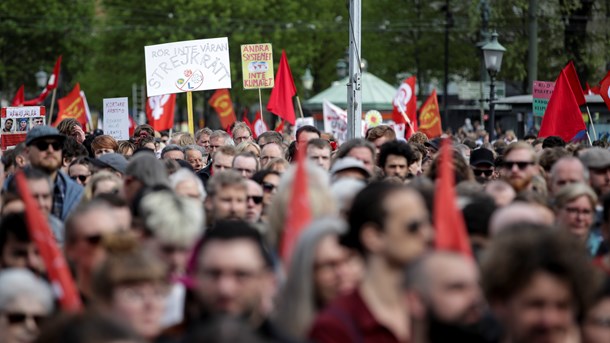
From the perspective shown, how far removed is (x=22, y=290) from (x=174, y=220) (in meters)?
0.98

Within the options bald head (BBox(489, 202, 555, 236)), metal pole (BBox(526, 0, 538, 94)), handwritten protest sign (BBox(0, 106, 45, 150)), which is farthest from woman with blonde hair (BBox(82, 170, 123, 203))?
metal pole (BBox(526, 0, 538, 94))

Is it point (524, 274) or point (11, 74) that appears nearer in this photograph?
point (524, 274)

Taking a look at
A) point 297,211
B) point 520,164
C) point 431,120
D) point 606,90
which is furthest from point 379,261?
point 431,120

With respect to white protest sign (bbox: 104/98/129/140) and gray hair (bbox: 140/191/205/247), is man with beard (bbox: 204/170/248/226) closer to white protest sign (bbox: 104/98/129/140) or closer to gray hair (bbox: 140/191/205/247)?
gray hair (bbox: 140/191/205/247)

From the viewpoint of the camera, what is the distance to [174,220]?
269 inches

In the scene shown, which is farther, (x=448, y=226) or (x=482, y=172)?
(x=482, y=172)

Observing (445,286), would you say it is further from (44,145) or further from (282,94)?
(282,94)

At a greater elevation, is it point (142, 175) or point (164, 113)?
point (164, 113)

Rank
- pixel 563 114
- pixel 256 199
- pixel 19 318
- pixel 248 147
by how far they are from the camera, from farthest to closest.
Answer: pixel 563 114
pixel 248 147
pixel 256 199
pixel 19 318

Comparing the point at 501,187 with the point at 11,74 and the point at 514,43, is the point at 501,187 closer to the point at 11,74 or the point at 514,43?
the point at 514,43

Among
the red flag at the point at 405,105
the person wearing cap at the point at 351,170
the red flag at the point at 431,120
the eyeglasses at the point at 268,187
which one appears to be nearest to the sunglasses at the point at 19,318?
the person wearing cap at the point at 351,170

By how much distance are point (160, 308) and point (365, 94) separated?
39.7 m

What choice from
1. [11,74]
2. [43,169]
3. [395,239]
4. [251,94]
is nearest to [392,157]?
[43,169]

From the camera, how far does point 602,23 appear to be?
1660 inches
